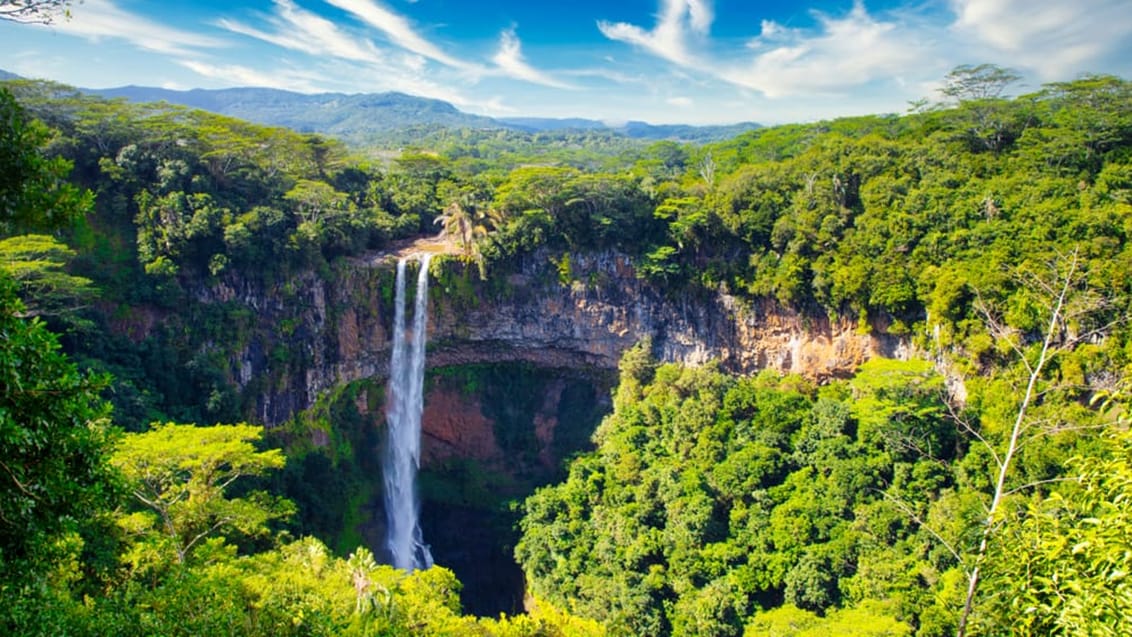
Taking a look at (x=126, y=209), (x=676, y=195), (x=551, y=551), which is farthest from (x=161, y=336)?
(x=676, y=195)

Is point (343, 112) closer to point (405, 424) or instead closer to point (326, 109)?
point (326, 109)

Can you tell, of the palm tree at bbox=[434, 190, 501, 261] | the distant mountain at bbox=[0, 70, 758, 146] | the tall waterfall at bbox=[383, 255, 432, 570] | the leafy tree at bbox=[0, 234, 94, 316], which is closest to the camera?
the leafy tree at bbox=[0, 234, 94, 316]

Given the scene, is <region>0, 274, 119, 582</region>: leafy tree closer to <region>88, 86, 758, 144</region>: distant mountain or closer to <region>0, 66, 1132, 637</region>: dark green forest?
<region>0, 66, 1132, 637</region>: dark green forest

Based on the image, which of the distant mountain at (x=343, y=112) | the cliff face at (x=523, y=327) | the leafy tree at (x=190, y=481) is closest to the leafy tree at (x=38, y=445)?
the leafy tree at (x=190, y=481)

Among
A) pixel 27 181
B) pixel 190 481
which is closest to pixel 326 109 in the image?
pixel 190 481

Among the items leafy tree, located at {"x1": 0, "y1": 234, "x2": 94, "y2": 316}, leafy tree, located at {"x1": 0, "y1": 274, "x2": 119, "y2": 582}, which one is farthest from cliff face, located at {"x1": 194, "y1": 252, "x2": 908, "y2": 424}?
leafy tree, located at {"x1": 0, "y1": 274, "x2": 119, "y2": 582}

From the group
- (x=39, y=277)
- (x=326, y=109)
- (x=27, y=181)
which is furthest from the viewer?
(x=326, y=109)

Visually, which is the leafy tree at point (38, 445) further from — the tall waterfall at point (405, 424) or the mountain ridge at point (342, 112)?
the mountain ridge at point (342, 112)
